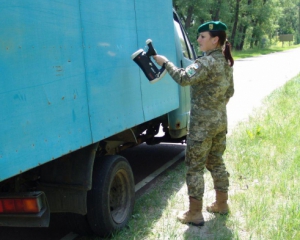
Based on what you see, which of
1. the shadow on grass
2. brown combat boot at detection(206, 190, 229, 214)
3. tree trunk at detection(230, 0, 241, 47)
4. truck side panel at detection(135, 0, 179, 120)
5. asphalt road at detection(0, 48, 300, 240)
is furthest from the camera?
tree trunk at detection(230, 0, 241, 47)

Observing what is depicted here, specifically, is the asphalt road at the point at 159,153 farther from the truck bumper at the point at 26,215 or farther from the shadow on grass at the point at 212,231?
the shadow on grass at the point at 212,231

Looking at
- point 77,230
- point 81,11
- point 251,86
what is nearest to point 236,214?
point 77,230

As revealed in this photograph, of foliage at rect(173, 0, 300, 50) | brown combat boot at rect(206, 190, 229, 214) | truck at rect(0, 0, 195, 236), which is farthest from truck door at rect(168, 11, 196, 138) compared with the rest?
foliage at rect(173, 0, 300, 50)

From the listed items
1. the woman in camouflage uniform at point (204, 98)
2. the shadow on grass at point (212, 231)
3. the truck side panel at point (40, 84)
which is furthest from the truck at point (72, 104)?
the shadow on grass at point (212, 231)

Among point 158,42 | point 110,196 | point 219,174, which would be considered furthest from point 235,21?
point 110,196

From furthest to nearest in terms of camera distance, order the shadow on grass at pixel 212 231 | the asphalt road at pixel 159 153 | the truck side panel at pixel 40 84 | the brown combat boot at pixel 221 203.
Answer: the brown combat boot at pixel 221 203 < the asphalt road at pixel 159 153 < the shadow on grass at pixel 212 231 < the truck side panel at pixel 40 84

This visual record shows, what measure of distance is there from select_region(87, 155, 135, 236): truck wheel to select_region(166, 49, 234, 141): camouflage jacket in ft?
2.53

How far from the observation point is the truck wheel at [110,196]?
12.0 feet

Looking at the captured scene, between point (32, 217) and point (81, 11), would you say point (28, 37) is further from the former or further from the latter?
point (32, 217)

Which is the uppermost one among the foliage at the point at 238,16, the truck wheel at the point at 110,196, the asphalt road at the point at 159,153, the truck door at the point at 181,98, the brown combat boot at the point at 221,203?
the foliage at the point at 238,16

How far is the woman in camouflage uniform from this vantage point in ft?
12.4

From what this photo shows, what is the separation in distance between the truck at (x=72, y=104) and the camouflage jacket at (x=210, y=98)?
0.52 m

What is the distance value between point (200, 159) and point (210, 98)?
0.58 m

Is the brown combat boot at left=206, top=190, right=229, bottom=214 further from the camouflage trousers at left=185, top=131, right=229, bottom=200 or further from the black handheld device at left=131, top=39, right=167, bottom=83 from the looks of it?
the black handheld device at left=131, top=39, right=167, bottom=83
